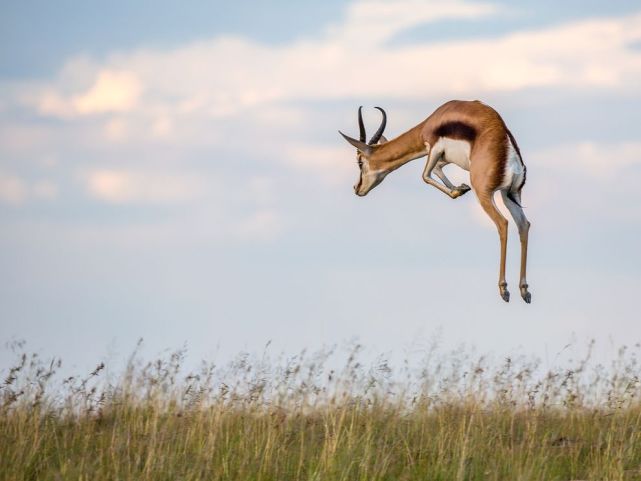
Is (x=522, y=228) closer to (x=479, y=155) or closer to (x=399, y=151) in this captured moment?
(x=479, y=155)

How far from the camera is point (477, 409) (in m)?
11.2

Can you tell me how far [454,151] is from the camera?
14.5 meters

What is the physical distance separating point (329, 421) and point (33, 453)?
326 cm

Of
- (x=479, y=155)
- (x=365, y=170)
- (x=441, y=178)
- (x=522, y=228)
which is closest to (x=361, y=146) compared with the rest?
(x=365, y=170)

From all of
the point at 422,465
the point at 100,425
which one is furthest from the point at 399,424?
the point at 100,425

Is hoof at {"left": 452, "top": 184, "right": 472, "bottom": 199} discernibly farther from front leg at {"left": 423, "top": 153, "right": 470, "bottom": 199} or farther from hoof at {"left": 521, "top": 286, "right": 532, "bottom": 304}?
hoof at {"left": 521, "top": 286, "right": 532, "bottom": 304}

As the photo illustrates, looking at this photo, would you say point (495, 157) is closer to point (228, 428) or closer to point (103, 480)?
point (228, 428)

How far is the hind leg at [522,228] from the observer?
13.5m

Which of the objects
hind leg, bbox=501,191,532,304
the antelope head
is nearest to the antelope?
hind leg, bbox=501,191,532,304

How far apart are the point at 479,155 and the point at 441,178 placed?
33.7 inches

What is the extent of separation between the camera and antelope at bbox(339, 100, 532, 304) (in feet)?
44.8

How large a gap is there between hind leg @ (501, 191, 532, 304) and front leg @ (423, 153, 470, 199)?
58 centimetres

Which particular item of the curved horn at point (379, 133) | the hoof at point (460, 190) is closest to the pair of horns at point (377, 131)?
the curved horn at point (379, 133)

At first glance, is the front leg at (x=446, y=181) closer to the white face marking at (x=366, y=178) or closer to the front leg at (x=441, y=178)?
the front leg at (x=441, y=178)
